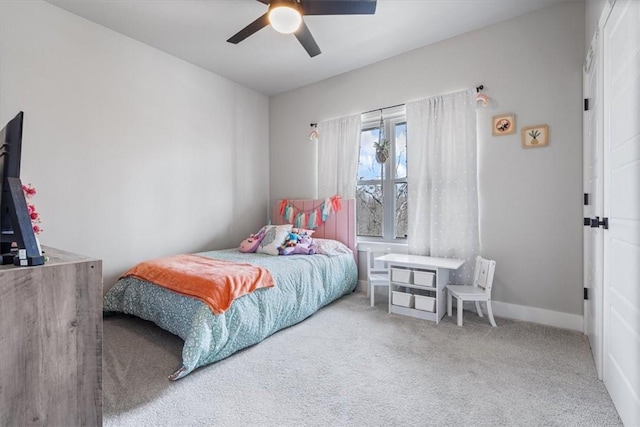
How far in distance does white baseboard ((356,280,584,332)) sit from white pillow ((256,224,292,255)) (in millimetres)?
2151

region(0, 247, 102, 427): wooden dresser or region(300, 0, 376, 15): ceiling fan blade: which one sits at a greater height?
region(300, 0, 376, 15): ceiling fan blade

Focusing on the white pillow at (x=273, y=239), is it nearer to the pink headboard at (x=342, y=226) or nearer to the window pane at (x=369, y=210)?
the pink headboard at (x=342, y=226)

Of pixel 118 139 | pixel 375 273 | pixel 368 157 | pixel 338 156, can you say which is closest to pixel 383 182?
pixel 368 157

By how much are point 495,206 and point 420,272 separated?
98 cm

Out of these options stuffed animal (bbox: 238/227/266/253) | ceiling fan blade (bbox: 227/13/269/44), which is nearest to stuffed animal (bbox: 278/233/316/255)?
stuffed animal (bbox: 238/227/266/253)

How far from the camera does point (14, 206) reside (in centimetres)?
95

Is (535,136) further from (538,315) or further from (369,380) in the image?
(369,380)

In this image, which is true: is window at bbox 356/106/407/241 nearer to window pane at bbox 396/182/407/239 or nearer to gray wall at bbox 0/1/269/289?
window pane at bbox 396/182/407/239

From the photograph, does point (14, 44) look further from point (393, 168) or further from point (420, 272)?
point (420, 272)

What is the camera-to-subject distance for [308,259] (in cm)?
306

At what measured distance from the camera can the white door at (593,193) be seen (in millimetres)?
1850

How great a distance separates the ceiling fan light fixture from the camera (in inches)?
78.8

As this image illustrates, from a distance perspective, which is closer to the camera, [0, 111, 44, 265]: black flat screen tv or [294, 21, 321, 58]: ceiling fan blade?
[0, 111, 44, 265]: black flat screen tv

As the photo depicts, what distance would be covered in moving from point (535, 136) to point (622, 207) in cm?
143
